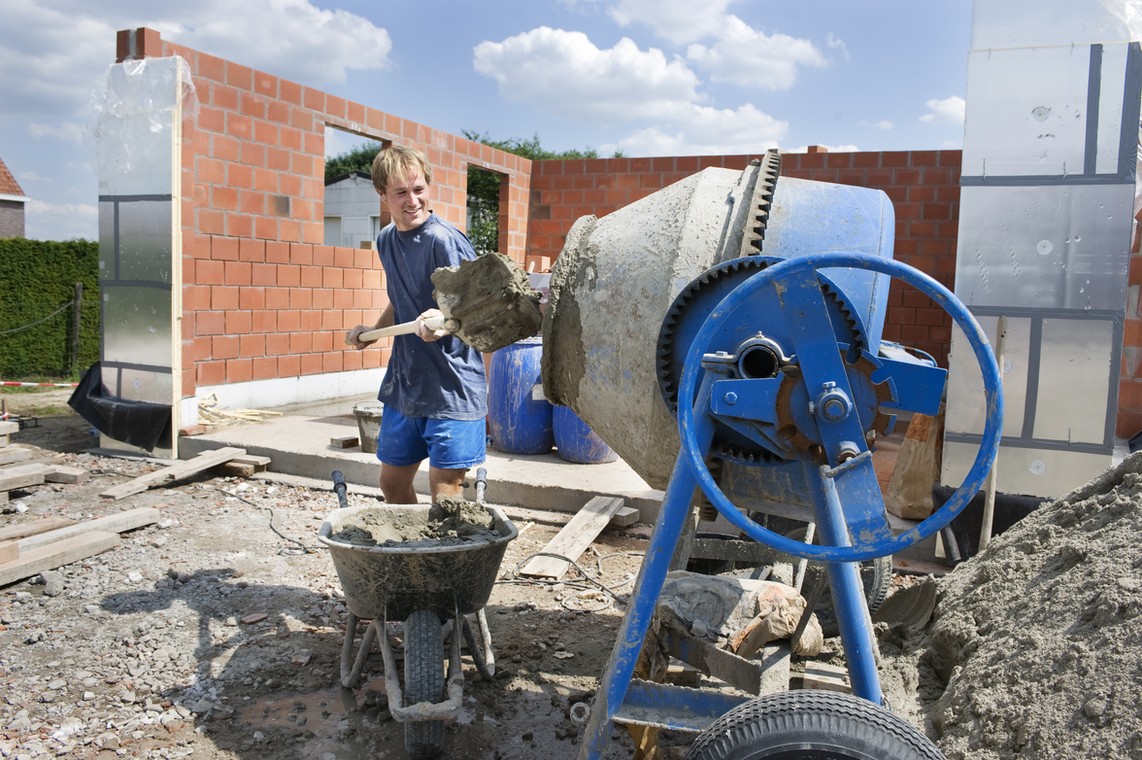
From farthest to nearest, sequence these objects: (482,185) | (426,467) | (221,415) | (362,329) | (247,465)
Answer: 1. (482,185)
2. (221,415)
3. (247,465)
4. (426,467)
5. (362,329)

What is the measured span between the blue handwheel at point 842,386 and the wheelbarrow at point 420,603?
103cm

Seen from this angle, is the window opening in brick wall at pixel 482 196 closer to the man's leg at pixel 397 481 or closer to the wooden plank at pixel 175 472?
the wooden plank at pixel 175 472

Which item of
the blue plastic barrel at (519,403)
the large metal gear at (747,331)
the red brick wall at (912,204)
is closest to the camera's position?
the large metal gear at (747,331)

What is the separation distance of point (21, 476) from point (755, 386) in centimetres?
498

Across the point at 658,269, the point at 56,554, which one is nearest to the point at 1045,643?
the point at 658,269

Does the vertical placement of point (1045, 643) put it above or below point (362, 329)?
below

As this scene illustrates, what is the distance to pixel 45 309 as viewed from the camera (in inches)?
448

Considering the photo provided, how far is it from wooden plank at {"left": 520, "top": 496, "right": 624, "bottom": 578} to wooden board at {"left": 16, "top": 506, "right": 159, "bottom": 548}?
2115 mm

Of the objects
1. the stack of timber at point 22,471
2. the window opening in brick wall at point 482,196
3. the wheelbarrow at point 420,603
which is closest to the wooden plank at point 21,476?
the stack of timber at point 22,471

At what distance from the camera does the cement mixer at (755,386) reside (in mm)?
1636

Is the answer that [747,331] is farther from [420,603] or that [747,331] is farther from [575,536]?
[575,536]

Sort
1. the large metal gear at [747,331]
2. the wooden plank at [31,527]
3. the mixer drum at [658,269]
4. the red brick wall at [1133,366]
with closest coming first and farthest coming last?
the large metal gear at [747,331], the mixer drum at [658,269], the wooden plank at [31,527], the red brick wall at [1133,366]

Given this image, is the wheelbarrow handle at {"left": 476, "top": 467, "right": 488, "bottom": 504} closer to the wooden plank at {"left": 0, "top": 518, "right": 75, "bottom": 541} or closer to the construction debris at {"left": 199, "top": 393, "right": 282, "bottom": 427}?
the wooden plank at {"left": 0, "top": 518, "right": 75, "bottom": 541}

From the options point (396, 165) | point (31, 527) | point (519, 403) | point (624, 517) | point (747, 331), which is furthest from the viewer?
point (519, 403)
